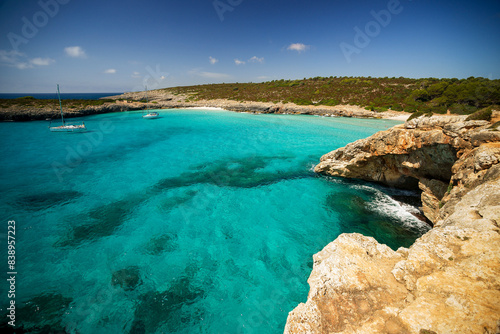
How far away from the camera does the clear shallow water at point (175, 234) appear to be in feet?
20.3

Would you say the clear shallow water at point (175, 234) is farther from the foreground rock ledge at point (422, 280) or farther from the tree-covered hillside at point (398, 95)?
the tree-covered hillside at point (398, 95)

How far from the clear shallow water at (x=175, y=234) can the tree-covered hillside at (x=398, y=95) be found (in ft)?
123

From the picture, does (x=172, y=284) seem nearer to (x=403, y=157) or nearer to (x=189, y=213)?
(x=189, y=213)

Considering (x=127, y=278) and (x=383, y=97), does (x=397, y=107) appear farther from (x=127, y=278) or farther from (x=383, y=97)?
(x=127, y=278)

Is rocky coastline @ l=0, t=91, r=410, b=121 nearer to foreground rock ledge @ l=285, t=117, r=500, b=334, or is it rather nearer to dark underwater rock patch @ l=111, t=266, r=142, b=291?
foreground rock ledge @ l=285, t=117, r=500, b=334

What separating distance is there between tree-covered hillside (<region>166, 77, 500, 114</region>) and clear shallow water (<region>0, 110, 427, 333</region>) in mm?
37537

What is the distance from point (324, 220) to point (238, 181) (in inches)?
264

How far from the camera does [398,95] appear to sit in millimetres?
54875

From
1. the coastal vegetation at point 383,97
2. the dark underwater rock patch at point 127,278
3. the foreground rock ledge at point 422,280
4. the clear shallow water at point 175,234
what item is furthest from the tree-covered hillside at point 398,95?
Answer: the dark underwater rock patch at point 127,278

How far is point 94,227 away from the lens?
964 centimetres

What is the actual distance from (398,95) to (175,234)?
223ft

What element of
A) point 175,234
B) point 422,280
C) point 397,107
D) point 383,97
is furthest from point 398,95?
point 175,234

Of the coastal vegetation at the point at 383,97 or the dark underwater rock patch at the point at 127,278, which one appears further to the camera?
the coastal vegetation at the point at 383,97

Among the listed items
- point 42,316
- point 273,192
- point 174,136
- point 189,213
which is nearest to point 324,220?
point 273,192
